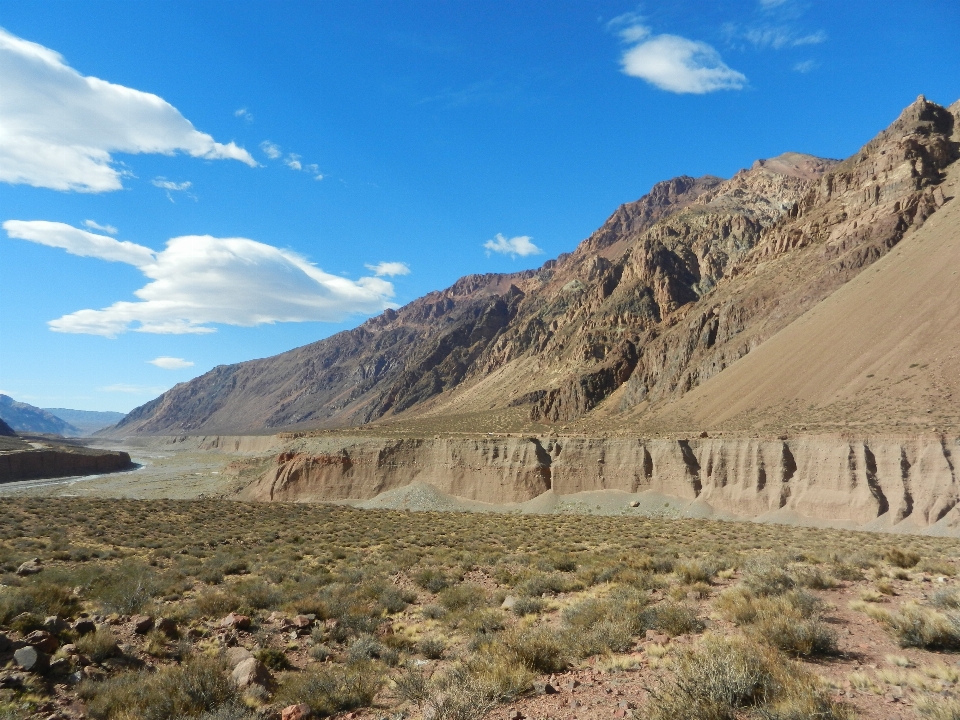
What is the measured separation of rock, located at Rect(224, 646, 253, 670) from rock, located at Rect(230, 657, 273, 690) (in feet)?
1.04

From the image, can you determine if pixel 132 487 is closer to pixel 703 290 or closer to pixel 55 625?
pixel 55 625

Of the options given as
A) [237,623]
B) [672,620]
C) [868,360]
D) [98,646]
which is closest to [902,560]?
[672,620]

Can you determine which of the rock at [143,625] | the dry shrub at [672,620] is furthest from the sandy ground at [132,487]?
the dry shrub at [672,620]

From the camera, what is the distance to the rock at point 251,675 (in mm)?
6887

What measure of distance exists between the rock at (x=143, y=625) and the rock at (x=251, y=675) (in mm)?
2717

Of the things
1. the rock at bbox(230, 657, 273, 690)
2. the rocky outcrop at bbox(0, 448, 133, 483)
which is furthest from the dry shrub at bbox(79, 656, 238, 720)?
the rocky outcrop at bbox(0, 448, 133, 483)

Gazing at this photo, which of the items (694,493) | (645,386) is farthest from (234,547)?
(645,386)

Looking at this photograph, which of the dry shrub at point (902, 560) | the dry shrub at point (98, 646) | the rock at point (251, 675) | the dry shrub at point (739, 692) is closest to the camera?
the dry shrub at point (739, 692)

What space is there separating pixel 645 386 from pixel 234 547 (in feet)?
209

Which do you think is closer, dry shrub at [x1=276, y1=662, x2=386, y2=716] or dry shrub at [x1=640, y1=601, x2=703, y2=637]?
dry shrub at [x1=276, y1=662, x2=386, y2=716]

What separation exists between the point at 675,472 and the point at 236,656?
32432 millimetres

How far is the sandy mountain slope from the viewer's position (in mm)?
33844

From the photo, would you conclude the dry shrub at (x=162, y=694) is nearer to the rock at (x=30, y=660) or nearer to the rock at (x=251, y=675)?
the rock at (x=251, y=675)

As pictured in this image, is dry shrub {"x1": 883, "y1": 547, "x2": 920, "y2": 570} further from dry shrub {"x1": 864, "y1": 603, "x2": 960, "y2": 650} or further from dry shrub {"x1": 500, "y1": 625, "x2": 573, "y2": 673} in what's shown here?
dry shrub {"x1": 500, "y1": 625, "x2": 573, "y2": 673}
